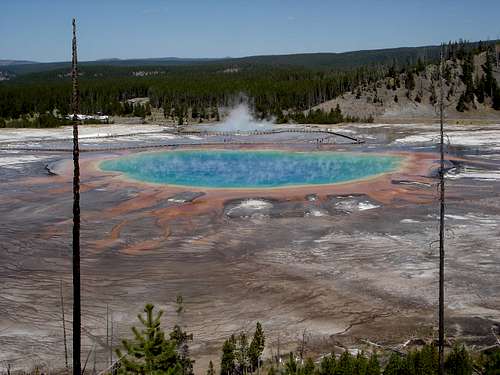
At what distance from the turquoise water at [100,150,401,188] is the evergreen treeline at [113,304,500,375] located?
1874 centimetres

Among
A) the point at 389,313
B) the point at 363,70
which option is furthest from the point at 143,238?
the point at 363,70

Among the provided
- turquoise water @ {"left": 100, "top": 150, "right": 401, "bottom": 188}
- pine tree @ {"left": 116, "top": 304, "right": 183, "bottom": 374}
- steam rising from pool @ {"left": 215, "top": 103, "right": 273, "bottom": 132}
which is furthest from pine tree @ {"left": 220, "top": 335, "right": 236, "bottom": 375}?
steam rising from pool @ {"left": 215, "top": 103, "right": 273, "bottom": 132}

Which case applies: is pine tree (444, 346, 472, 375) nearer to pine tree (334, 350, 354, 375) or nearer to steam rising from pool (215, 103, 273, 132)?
pine tree (334, 350, 354, 375)

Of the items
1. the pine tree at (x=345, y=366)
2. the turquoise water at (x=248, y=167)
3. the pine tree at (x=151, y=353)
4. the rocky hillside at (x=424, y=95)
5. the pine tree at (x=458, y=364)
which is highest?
the rocky hillside at (x=424, y=95)

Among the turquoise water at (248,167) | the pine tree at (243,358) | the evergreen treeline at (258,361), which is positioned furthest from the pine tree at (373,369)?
the turquoise water at (248,167)

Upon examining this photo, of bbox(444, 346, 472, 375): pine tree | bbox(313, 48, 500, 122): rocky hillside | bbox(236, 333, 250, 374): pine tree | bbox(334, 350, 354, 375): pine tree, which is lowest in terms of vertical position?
bbox(236, 333, 250, 374): pine tree

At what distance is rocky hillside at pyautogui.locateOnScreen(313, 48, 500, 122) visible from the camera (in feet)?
252

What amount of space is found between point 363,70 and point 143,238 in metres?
86.7

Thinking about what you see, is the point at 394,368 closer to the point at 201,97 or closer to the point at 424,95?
the point at 424,95

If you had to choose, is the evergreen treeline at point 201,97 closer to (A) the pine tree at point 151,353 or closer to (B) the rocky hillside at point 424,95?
(B) the rocky hillside at point 424,95

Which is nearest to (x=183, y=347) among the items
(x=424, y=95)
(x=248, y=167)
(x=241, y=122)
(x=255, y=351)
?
(x=255, y=351)

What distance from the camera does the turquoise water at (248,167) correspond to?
104 ft

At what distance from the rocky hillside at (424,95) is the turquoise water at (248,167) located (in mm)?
35328

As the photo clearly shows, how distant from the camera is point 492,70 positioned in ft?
279
